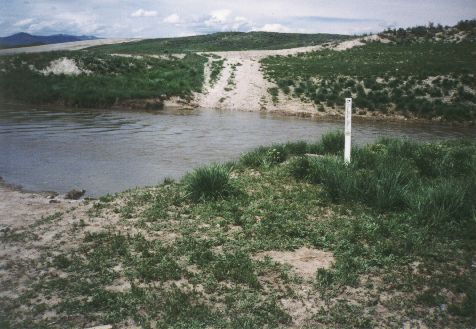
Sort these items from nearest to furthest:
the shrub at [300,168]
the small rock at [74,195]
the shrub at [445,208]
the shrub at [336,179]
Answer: the shrub at [445,208] → the shrub at [336,179] → the small rock at [74,195] → the shrub at [300,168]

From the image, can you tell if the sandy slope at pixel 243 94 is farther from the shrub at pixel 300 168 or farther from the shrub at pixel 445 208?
the shrub at pixel 445 208

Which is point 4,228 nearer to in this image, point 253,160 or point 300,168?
point 300,168

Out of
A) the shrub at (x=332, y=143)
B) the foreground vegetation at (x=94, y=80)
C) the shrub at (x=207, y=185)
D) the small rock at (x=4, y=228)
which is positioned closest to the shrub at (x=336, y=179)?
the shrub at (x=207, y=185)

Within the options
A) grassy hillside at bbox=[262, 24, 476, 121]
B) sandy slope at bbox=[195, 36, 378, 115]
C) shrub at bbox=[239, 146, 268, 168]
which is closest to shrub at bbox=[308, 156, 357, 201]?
shrub at bbox=[239, 146, 268, 168]

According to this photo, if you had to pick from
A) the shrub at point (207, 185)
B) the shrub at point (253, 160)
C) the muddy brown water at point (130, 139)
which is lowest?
the muddy brown water at point (130, 139)

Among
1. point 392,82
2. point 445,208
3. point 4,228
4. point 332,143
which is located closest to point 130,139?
point 332,143

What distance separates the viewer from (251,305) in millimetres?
5488

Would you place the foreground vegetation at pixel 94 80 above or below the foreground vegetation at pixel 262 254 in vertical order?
above

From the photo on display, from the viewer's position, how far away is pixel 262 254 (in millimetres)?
6984

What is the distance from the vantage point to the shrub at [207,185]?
951 cm

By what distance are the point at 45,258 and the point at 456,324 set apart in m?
5.72

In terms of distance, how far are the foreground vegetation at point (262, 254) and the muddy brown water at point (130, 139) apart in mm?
3505

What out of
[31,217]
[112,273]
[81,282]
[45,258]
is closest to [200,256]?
[112,273]

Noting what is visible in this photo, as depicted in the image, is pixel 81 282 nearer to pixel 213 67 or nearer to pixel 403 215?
pixel 403 215
